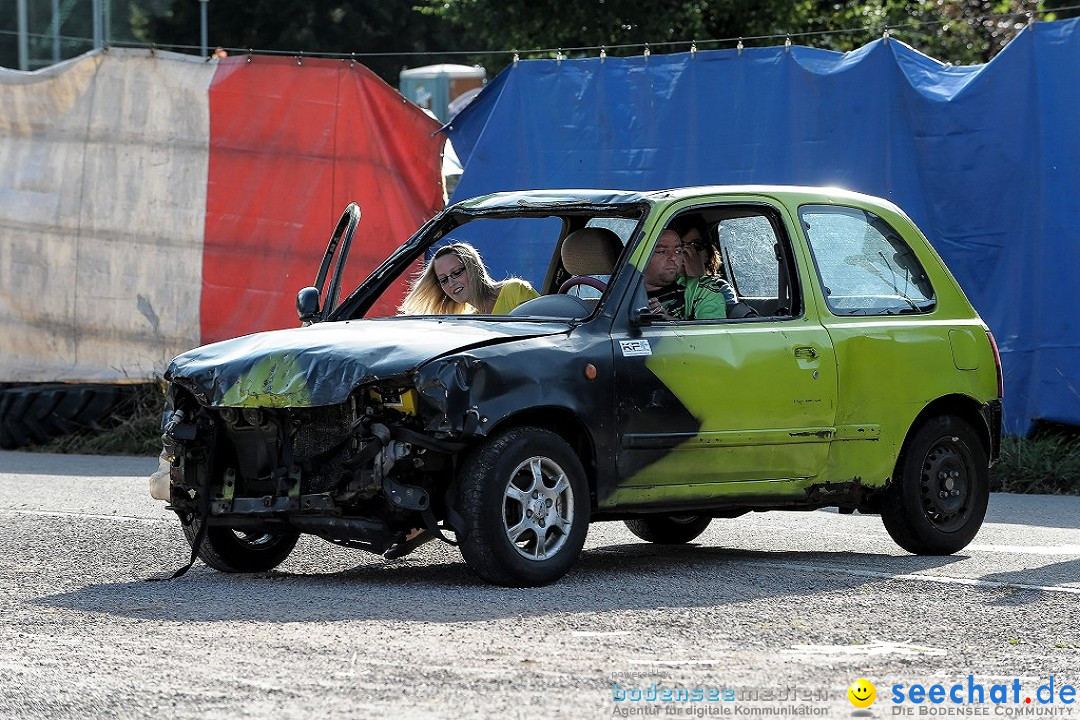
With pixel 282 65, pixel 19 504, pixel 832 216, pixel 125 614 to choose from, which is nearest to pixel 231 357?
pixel 125 614

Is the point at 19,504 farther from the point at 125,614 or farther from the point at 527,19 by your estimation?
the point at 527,19

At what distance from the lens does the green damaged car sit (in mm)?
7523

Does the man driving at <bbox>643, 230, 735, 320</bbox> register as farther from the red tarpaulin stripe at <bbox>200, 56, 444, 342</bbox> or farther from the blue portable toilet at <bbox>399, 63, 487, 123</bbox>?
the blue portable toilet at <bbox>399, 63, 487, 123</bbox>

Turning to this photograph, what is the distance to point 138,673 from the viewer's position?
5.87m

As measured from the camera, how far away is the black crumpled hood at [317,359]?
751 cm

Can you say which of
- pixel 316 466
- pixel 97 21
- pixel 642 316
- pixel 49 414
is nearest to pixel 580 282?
pixel 642 316

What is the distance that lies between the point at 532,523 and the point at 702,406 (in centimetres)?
103

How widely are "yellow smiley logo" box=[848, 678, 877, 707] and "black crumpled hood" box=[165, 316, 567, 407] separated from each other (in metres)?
2.38

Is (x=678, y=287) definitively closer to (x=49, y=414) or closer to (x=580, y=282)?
(x=580, y=282)

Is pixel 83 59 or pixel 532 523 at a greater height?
pixel 83 59

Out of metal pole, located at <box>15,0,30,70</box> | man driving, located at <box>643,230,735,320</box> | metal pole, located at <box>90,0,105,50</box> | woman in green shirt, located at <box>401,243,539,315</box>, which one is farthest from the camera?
metal pole, located at <box>90,0,105,50</box>

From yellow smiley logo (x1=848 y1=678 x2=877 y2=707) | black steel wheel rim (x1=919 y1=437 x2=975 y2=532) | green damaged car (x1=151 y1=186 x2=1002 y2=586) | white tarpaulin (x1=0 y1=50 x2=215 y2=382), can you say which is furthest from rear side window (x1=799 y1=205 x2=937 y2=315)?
white tarpaulin (x1=0 y1=50 x2=215 y2=382)

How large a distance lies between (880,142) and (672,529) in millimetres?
5009

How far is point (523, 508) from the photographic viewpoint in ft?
24.9
